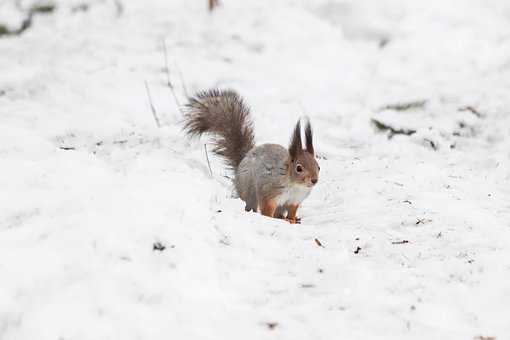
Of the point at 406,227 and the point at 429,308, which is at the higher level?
the point at 429,308

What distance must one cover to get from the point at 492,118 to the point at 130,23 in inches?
161

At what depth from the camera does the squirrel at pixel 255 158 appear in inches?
169

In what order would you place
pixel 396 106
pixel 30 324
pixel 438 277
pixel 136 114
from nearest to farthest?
pixel 30 324 < pixel 438 277 < pixel 136 114 < pixel 396 106

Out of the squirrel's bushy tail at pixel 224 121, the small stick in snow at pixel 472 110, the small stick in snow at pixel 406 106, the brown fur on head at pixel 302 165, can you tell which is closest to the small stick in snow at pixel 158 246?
the brown fur on head at pixel 302 165

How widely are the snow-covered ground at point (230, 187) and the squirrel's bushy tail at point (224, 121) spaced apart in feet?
0.80

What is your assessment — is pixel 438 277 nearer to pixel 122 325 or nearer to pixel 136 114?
pixel 122 325

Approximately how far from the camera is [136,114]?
5.87 metres

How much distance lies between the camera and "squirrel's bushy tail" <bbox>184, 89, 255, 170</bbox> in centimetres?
489

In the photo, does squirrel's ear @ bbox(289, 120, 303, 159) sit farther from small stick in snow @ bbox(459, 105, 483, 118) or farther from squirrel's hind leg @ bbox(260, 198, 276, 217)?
small stick in snow @ bbox(459, 105, 483, 118)

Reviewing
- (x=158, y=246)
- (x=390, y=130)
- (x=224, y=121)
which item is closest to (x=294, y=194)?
(x=224, y=121)

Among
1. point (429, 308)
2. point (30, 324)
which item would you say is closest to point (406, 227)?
point (429, 308)

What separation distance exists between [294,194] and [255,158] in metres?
0.42

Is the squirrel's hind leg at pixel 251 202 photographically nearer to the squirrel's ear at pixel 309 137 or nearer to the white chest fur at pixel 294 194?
the white chest fur at pixel 294 194

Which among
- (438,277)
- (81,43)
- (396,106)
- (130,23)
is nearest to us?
(438,277)
